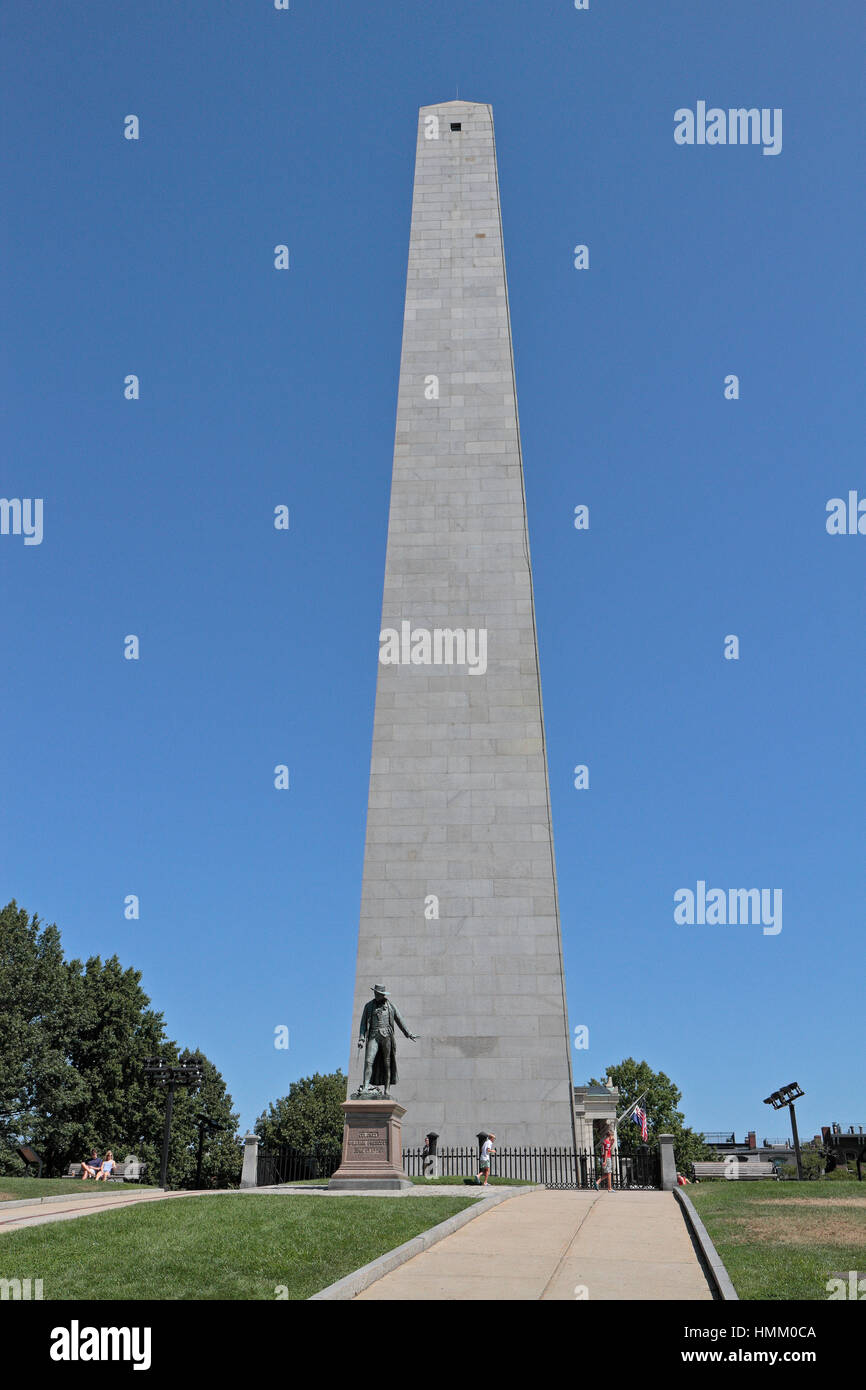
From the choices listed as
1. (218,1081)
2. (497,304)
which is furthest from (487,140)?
(218,1081)

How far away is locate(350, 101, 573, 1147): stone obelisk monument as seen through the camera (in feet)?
107

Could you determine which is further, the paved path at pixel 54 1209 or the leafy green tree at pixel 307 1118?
the leafy green tree at pixel 307 1118

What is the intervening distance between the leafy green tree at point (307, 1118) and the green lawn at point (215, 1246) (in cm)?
6702

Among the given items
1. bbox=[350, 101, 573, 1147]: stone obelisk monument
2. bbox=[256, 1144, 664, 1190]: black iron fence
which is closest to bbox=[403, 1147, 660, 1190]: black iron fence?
bbox=[256, 1144, 664, 1190]: black iron fence

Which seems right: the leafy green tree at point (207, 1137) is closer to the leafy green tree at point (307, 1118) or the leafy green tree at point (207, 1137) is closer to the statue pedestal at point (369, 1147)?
the leafy green tree at point (307, 1118)

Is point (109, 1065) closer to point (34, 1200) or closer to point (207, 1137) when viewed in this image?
point (207, 1137)

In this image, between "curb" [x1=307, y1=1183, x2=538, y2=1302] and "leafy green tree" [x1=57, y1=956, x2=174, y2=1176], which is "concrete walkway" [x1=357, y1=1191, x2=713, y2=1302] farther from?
"leafy green tree" [x1=57, y1=956, x2=174, y2=1176]

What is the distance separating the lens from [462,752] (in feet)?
119

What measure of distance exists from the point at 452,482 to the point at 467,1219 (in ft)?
91.7

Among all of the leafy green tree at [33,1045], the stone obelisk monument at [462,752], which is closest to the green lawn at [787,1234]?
the stone obelisk monument at [462,752]

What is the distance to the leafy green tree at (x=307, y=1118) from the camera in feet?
275
